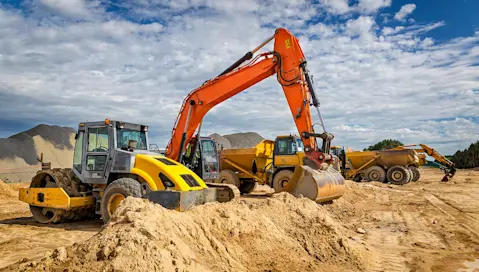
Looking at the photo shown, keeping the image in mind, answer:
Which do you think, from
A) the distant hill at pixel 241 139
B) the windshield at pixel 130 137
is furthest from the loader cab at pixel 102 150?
the distant hill at pixel 241 139

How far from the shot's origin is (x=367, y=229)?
8.10 meters

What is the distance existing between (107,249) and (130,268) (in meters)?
0.39

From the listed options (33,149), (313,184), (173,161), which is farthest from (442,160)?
(33,149)

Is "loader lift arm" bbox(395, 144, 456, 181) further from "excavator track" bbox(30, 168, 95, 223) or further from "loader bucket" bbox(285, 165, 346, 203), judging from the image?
"excavator track" bbox(30, 168, 95, 223)

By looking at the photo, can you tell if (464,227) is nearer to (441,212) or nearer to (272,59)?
(441,212)

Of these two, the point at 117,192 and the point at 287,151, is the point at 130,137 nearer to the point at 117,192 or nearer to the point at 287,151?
the point at 117,192

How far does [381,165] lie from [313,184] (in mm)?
13455

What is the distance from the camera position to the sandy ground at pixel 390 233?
562 centimetres

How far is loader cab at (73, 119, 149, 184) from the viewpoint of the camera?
319 inches

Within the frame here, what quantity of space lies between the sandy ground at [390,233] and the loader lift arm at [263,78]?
230cm

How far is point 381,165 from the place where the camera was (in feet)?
70.8

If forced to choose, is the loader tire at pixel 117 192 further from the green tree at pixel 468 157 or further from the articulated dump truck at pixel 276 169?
the green tree at pixel 468 157

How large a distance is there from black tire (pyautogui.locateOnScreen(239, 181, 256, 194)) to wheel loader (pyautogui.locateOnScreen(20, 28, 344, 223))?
233 inches

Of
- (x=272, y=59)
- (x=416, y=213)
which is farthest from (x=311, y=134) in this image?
(x=416, y=213)
